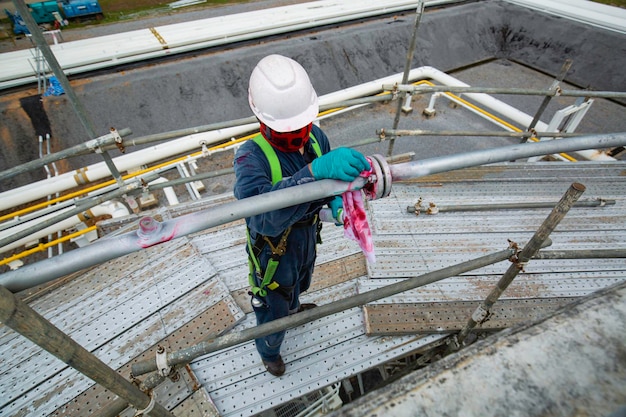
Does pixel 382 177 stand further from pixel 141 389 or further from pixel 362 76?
pixel 362 76

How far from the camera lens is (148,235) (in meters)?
1.12

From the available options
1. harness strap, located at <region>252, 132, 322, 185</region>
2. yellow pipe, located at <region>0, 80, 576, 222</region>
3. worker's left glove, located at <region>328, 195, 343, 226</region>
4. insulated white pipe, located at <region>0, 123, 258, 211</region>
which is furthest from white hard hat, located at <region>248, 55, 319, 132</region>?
yellow pipe, located at <region>0, 80, 576, 222</region>

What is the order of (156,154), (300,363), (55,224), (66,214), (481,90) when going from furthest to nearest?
(156,154) → (55,224) → (481,90) → (66,214) → (300,363)

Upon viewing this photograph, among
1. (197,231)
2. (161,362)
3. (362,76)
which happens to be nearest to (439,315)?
(161,362)

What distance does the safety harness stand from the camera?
6.29 feet

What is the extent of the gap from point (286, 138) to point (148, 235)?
1.04 meters

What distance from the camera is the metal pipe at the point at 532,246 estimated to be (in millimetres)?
1562

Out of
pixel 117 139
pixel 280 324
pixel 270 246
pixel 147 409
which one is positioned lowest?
pixel 147 409

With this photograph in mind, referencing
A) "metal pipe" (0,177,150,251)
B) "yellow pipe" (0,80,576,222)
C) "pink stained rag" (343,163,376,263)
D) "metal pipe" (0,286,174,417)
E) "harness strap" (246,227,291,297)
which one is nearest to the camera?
"metal pipe" (0,286,174,417)

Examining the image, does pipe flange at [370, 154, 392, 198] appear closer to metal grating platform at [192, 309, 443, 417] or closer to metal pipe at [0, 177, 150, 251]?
metal grating platform at [192, 309, 443, 417]

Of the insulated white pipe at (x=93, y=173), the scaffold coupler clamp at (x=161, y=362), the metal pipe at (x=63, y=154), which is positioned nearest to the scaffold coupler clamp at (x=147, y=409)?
the scaffold coupler clamp at (x=161, y=362)

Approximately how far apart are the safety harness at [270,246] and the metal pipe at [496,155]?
76 cm

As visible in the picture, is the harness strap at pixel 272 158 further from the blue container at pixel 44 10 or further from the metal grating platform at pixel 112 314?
the blue container at pixel 44 10

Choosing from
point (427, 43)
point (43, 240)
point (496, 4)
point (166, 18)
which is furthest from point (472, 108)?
point (166, 18)
